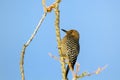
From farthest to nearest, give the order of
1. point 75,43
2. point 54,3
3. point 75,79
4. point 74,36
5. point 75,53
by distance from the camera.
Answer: point 74,36
point 75,43
point 75,53
point 54,3
point 75,79

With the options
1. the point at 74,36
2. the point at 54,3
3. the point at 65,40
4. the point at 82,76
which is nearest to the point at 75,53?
the point at 65,40

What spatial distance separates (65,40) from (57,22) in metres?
6.74

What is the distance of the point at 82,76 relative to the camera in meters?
3.06

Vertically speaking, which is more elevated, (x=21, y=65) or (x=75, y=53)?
(x=21, y=65)

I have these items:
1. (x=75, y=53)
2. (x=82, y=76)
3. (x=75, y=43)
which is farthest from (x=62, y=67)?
(x=75, y=43)

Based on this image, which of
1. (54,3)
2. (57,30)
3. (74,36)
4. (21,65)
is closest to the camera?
(21,65)

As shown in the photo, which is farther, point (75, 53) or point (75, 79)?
point (75, 53)

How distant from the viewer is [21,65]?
3.29 meters

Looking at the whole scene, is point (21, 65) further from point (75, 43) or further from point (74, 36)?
point (74, 36)

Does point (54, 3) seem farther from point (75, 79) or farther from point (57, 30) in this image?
point (75, 79)

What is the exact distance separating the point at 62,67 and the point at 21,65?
0.46 metres

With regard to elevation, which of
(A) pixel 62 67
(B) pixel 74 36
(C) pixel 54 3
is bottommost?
(B) pixel 74 36

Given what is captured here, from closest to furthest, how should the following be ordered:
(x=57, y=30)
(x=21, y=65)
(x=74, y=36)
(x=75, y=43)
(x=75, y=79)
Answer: (x=75, y=79) < (x=21, y=65) < (x=57, y=30) < (x=75, y=43) < (x=74, y=36)

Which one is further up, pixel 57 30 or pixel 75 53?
pixel 57 30
